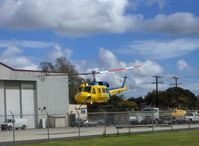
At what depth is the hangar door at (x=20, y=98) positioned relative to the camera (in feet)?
245

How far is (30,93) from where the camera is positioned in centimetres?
7894

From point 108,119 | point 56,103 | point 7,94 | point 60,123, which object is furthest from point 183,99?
point 108,119

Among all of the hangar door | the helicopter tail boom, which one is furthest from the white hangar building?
the helicopter tail boom

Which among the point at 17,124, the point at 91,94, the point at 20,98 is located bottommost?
the point at 17,124

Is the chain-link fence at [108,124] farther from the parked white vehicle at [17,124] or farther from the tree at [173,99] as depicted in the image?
the tree at [173,99]

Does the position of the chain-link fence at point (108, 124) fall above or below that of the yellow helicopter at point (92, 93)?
below

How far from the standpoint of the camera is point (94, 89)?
2126 inches

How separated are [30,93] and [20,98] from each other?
105 inches

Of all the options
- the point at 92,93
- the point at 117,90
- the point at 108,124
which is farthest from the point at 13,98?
the point at 108,124

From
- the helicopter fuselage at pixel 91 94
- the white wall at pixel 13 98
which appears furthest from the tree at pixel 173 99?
the helicopter fuselage at pixel 91 94

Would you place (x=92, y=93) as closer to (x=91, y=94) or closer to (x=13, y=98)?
(x=91, y=94)

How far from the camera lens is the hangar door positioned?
245ft

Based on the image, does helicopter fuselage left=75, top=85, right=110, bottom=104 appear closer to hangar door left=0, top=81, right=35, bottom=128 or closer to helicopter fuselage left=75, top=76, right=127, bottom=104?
helicopter fuselage left=75, top=76, right=127, bottom=104

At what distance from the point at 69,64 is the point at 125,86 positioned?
5645 centimetres
